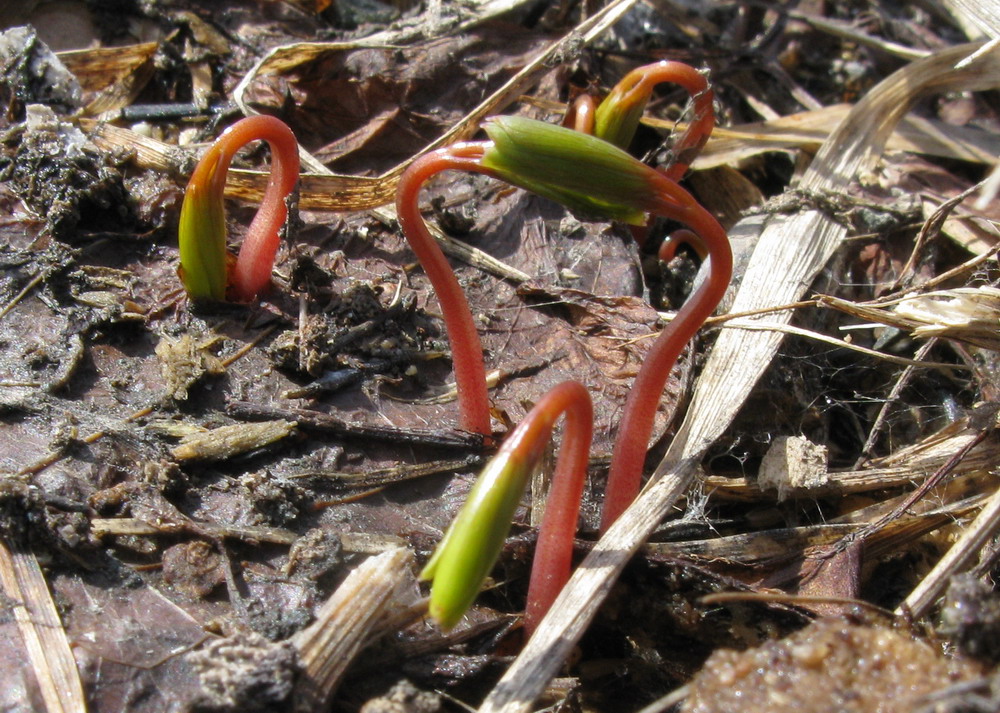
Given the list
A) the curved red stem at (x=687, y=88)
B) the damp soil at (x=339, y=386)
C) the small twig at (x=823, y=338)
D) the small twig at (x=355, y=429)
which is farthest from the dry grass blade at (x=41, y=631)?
the curved red stem at (x=687, y=88)

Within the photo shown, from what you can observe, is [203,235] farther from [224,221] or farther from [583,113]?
[583,113]

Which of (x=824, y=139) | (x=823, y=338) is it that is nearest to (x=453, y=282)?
(x=823, y=338)

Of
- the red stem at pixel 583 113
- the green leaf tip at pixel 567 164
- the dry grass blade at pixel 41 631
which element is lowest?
the dry grass blade at pixel 41 631

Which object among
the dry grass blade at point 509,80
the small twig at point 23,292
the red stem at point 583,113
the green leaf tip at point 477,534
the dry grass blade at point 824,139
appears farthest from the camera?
the dry grass blade at point 824,139

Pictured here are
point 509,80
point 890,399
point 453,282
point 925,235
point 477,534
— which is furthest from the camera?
point 509,80

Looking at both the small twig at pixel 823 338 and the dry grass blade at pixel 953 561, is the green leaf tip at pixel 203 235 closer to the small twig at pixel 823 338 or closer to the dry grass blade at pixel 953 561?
the small twig at pixel 823 338

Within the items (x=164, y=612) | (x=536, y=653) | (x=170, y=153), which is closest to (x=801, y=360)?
(x=536, y=653)

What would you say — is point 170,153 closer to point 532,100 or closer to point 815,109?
point 532,100

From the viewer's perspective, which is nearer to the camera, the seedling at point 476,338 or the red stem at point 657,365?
the seedling at point 476,338
